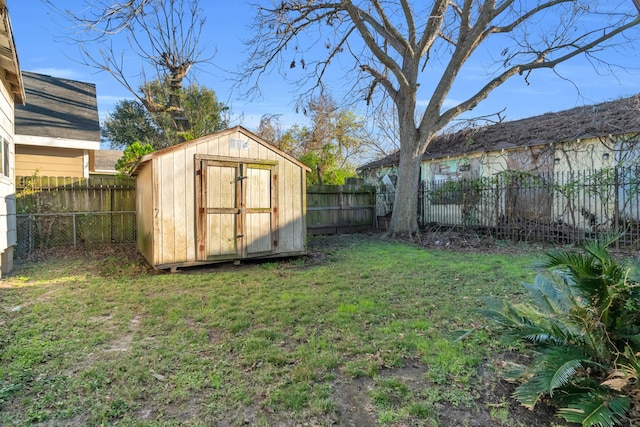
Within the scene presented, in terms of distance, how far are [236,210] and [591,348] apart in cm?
528

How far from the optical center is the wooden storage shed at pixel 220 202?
18.4 ft

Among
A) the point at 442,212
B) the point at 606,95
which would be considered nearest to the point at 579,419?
the point at 442,212

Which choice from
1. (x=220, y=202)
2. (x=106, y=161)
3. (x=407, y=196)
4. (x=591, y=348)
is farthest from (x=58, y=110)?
(x=591, y=348)

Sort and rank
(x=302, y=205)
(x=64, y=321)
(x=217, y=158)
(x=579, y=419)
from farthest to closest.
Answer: (x=302, y=205) → (x=217, y=158) → (x=64, y=321) → (x=579, y=419)

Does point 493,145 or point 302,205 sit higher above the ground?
point 493,145

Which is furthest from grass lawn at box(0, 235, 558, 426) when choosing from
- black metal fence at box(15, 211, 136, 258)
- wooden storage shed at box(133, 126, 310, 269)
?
black metal fence at box(15, 211, 136, 258)

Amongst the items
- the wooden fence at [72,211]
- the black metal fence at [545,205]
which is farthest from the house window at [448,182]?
the wooden fence at [72,211]

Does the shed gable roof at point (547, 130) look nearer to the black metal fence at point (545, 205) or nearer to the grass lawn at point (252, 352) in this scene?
the black metal fence at point (545, 205)

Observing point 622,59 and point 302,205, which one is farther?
point 622,59

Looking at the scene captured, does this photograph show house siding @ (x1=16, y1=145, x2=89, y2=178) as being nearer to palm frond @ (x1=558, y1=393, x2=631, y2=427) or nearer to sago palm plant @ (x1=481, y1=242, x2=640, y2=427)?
sago palm plant @ (x1=481, y1=242, x2=640, y2=427)

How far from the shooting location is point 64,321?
3465 millimetres

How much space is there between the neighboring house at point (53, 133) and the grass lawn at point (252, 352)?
507 centimetres

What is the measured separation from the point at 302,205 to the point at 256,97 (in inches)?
235

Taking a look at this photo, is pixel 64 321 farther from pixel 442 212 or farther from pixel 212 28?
pixel 212 28
